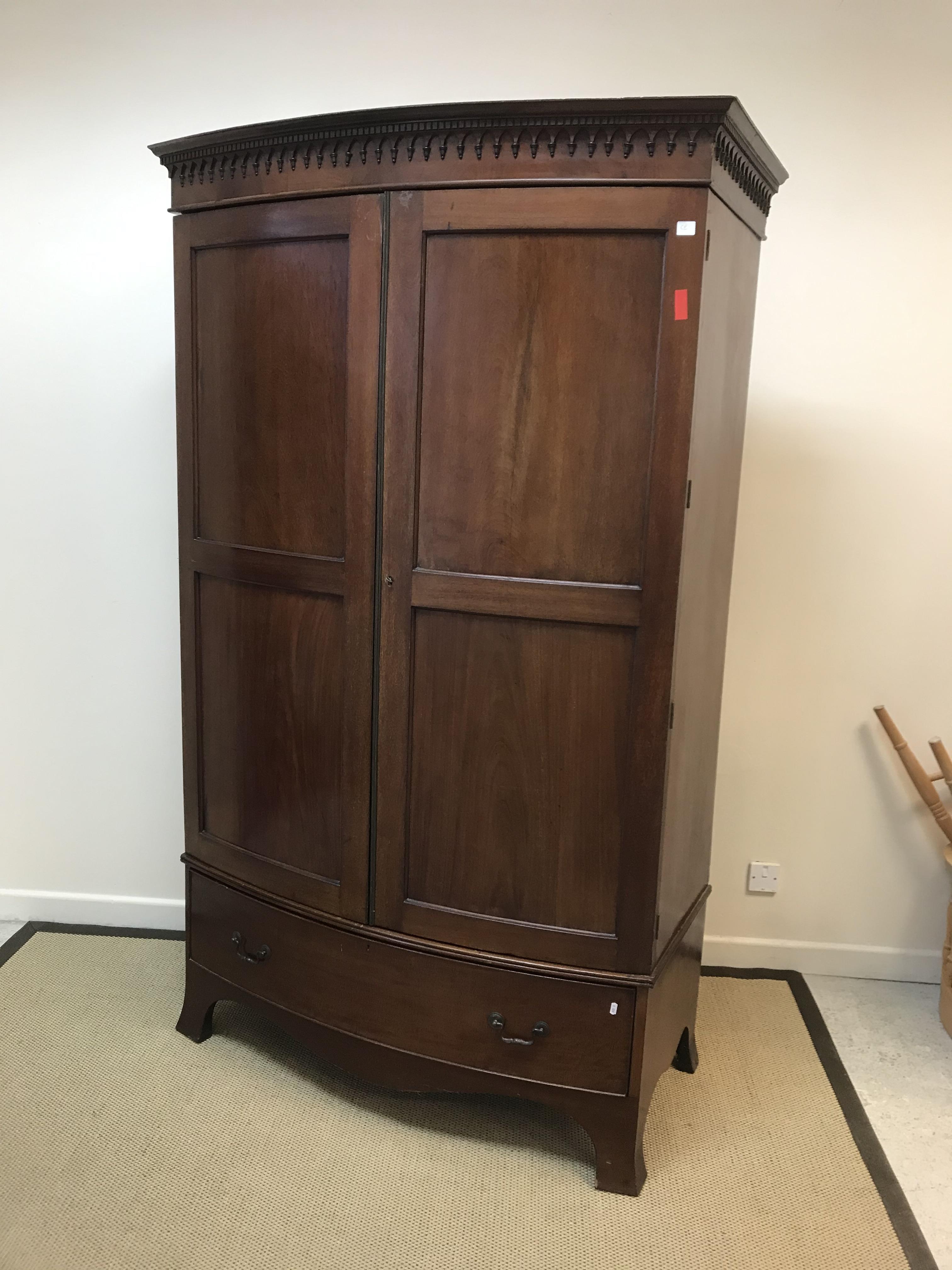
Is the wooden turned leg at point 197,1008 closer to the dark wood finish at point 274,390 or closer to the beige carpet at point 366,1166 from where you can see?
the beige carpet at point 366,1166

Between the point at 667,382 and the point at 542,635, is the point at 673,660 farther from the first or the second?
the point at 667,382

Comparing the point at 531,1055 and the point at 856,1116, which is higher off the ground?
the point at 531,1055

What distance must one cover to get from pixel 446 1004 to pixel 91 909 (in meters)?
1.32

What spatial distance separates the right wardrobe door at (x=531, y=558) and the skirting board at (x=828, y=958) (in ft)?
3.06

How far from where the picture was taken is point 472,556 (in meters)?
1.65

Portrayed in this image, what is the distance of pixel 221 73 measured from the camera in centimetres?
228

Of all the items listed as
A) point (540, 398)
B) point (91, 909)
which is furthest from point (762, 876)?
point (91, 909)

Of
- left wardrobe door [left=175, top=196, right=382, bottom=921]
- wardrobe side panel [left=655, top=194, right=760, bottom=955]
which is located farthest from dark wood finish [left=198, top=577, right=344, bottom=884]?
wardrobe side panel [left=655, top=194, right=760, bottom=955]

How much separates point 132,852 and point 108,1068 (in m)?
0.69

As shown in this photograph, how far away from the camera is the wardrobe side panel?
1.58 m

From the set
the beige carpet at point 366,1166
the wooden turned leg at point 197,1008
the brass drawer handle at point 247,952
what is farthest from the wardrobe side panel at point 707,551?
the wooden turned leg at point 197,1008

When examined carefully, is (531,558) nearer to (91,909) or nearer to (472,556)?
(472,556)

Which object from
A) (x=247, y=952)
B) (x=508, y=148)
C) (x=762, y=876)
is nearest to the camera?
(x=508, y=148)

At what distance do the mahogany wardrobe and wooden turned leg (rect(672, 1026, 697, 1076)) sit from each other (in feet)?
0.39
